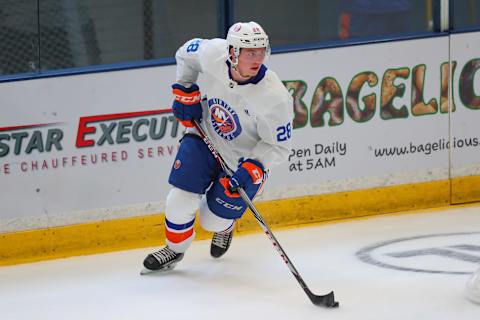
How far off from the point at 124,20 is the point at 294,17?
87 cm

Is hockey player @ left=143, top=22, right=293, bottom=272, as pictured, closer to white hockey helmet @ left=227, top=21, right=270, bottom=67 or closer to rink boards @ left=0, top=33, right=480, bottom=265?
white hockey helmet @ left=227, top=21, right=270, bottom=67

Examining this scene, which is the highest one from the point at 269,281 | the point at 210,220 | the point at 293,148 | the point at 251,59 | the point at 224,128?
the point at 251,59

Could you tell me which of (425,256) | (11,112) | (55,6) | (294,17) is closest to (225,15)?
(294,17)

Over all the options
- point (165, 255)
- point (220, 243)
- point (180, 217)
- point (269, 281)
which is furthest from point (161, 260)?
point (269, 281)

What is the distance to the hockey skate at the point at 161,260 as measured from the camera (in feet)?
15.3

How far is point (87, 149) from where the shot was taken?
5133 millimetres

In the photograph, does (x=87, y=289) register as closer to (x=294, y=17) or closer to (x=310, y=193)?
(x=310, y=193)

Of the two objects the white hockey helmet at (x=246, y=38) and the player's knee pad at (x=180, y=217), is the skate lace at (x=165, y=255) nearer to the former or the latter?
the player's knee pad at (x=180, y=217)

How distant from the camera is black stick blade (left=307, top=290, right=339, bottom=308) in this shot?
401 centimetres

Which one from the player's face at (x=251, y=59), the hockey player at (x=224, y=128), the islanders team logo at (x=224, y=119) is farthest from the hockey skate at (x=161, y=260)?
the player's face at (x=251, y=59)

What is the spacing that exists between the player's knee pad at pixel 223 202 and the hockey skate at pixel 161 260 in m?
0.25

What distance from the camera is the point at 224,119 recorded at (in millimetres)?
4445

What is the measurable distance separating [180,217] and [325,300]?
82 centimetres

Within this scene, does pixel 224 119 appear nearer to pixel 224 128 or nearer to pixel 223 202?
pixel 224 128
